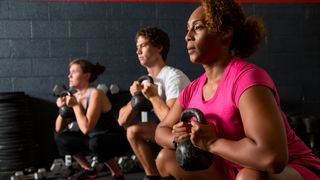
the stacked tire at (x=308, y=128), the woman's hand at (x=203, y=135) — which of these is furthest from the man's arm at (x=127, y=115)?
the stacked tire at (x=308, y=128)

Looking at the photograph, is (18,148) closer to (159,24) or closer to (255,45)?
(159,24)

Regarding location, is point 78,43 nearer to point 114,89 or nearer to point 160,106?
point 114,89

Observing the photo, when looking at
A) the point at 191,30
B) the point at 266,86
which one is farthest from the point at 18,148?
the point at 266,86

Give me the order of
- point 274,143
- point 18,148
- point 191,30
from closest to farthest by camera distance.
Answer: point 274,143, point 191,30, point 18,148

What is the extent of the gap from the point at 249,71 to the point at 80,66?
1.97 m

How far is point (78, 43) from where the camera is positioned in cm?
368

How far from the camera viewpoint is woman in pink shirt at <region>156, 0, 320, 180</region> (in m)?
1.11

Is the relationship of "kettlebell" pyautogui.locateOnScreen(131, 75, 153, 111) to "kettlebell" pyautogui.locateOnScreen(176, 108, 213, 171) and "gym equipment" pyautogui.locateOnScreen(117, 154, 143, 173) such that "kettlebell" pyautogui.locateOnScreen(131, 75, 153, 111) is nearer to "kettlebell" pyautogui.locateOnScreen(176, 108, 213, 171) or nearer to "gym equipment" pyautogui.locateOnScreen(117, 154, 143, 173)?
"kettlebell" pyautogui.locateOnScreen(176, 108, 213, 171)

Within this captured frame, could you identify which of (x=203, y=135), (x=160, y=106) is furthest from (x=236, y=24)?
(x=160, y=106)

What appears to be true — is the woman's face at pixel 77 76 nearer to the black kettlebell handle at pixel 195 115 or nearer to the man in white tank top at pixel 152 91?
the man in white tank top at pixel 152 91

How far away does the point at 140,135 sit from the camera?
231 centimetres

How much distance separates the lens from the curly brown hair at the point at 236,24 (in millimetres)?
1284

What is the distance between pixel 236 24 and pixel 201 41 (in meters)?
0.13

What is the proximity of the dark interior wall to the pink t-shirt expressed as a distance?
246 centimetres
